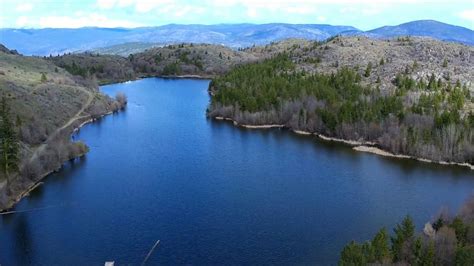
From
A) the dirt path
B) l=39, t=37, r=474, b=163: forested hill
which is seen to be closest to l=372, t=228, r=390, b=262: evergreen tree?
l=39, t=37, r=474, b=163: forested hill

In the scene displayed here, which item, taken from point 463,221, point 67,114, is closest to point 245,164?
point 463,221

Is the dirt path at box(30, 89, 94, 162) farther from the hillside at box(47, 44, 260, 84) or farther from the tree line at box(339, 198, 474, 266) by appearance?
the hillside at box(47, 44, 260, 84)

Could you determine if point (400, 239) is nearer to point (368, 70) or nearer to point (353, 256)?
point (353, 256)

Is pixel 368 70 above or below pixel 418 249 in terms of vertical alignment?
above

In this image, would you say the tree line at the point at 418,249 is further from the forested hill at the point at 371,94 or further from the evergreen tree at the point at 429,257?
the forested hill at the point at 371,94

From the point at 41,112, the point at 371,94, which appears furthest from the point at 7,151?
the point at 371,94

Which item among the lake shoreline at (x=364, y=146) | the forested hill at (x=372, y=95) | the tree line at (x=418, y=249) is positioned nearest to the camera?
the tree line at (x=418, y=249)

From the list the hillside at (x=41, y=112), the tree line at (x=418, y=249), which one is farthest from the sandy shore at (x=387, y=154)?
the hillside at (x=41, y=112)
